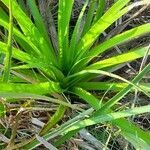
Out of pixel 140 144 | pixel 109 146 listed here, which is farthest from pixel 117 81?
pixel 140 144

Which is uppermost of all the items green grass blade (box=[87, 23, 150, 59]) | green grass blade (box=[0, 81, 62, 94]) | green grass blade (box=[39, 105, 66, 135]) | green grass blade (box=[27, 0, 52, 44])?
green grass blade (box=[27, 0, 52, 44])

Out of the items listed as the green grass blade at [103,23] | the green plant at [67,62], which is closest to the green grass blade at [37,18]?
the green plant at [67,62]

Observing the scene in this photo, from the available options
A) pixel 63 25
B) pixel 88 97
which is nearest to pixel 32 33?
pixel 63 25

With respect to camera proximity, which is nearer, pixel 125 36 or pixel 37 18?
pixel 125 36

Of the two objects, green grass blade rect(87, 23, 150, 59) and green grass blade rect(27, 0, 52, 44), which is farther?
green grass blade rect(27, 0, 52, 44)

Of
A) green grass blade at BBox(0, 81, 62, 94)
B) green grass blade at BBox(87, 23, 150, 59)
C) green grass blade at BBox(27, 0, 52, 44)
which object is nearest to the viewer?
green grass blade at BBox(0, 81, 62, 94)

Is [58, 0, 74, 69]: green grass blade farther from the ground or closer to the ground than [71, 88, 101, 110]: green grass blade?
farther from the ground

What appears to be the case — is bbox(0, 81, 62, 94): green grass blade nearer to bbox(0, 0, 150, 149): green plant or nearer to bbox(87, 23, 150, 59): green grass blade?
bbox(0, 0, 150, 149): green plant

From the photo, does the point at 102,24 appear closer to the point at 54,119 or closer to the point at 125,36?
the point at 125,36

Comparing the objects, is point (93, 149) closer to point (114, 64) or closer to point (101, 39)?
point (114, 64)

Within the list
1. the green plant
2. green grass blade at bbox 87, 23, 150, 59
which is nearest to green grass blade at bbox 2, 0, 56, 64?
the green plant

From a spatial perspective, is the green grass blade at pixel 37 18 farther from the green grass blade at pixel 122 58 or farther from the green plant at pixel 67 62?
the green grass blade at pixel 122 58
